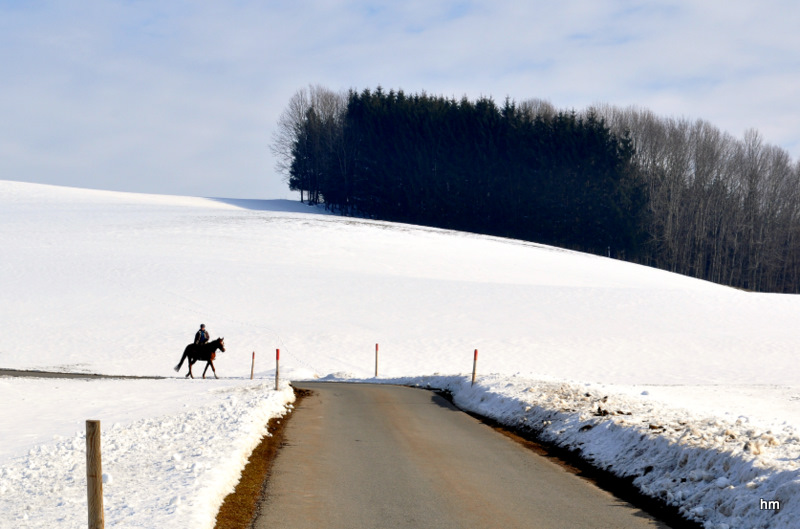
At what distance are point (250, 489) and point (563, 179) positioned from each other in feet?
279

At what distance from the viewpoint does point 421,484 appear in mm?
8984

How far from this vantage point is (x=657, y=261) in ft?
294

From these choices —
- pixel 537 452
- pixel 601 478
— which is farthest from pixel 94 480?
pixel 537 452

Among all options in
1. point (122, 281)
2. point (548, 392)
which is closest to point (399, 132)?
point (122, 281)

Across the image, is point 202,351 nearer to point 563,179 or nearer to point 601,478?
point 601,478

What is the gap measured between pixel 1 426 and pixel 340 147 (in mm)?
86644

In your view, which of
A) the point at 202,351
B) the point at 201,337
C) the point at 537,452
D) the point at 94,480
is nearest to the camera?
the point at 94,480

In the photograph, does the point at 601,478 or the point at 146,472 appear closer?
the point at 146,472

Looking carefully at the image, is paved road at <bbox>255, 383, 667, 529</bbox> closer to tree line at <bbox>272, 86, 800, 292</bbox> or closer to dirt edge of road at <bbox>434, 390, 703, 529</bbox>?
dirt edge of road at <bbox>434, 390, 703, 529</bbox>

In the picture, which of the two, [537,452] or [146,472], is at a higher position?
[146,472]

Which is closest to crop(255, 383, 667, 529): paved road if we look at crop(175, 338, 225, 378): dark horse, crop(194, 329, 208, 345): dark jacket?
crop(175, 338, 225, 378): dark horse

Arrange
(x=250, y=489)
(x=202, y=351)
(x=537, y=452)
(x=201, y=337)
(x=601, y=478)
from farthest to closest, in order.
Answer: (x=201, y=337) → (x=202, y=351) → (x=537, y=452) → (x=601, y=478) → (x=250, y=489)

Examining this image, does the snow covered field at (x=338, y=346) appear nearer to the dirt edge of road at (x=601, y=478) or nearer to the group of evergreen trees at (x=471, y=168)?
the dirt edge of road at (x=601, y=478)

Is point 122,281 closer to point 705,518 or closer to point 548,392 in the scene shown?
point 548,392
